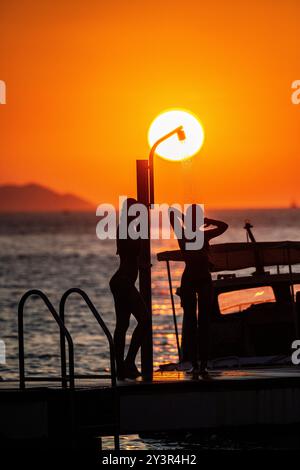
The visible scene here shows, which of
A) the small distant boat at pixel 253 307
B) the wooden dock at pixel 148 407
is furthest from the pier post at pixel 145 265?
the small distant boat at pixel 253 307

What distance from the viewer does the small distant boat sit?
2059 cm

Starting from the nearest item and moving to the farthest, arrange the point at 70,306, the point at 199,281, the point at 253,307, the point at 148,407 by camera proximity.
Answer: the point at 148,407
the point at 199,281
the point at 253,307
the point at 70,306

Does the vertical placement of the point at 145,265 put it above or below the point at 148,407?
above

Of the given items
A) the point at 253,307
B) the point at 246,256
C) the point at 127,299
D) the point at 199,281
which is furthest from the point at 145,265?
the point at 253,307

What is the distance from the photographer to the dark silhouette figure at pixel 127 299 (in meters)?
16.7

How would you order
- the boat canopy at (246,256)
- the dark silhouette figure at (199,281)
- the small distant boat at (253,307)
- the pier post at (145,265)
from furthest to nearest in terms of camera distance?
the small distant boat at (253,307)
the boat canopy at (246,256)
the pier post at (145,265)
the dark silhouette figure at (199,281)

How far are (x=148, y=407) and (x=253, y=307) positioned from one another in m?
6.17

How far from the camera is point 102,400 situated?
15.3m

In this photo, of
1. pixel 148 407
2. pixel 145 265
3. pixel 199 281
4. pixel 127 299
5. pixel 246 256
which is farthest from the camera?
pixel 246 256

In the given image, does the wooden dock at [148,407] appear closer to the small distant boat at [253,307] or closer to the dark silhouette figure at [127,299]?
the dark silhouette figure at [127,299]

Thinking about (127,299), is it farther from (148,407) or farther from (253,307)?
(253,307)

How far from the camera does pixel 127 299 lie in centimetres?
1678

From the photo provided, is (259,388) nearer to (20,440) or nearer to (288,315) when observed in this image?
(20,440)

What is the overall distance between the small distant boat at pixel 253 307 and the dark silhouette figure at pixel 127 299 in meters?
3.27
